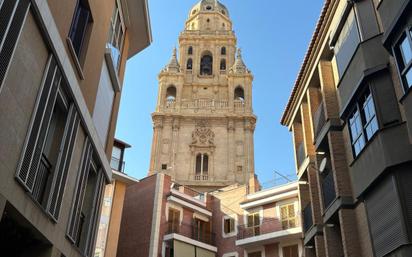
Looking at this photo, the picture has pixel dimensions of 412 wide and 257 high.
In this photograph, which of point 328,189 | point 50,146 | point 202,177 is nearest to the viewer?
point 50,146

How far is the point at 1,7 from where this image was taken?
9781 millimetres

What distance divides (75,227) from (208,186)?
147ft

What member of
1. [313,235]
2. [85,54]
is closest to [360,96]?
[313,235]

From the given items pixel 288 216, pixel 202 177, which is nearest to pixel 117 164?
pixel 288 216

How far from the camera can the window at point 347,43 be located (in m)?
16.7

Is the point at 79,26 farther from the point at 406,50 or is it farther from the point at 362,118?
the point at 406,50

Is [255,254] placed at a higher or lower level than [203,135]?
lower

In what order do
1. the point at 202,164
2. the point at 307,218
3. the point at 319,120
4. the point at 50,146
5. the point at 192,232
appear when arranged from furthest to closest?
the point at 202,164 → the point at 192,232 → the point at 307,218 → the point at 319,120 → the point at 50,146

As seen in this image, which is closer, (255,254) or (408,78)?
A: (408,78)

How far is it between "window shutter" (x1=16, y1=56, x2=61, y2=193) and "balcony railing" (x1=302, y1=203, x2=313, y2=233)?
12.8 m

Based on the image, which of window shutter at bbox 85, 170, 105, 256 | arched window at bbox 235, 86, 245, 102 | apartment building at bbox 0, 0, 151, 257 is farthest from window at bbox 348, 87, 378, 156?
arched window at bbox 235, 86, 245, 102

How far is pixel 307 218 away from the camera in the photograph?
72.2 ft

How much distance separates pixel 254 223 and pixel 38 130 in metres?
25.6

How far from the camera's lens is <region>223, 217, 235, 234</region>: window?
36875 millimetres
